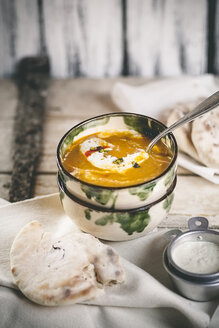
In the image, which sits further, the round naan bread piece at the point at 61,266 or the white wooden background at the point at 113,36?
the white wooden background at the point at 113,36

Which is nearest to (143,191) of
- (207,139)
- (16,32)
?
(207,139)

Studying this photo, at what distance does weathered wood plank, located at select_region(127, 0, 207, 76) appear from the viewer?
2252 millimetres

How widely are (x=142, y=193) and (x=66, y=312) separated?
36cm

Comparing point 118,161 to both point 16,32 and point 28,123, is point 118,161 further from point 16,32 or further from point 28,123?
point 16,32

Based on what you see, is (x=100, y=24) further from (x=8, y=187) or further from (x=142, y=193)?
(x=142, y=193)

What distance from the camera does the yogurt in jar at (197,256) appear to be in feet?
3.79

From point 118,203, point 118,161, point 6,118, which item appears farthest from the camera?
point 6,118

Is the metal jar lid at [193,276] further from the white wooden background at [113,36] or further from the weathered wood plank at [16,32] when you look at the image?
the weathered wood plank at [16,32]

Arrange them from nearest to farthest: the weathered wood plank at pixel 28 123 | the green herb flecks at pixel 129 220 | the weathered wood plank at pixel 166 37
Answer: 1. the green herb flecks at pixel 129 220
2. the weathered wood plank at pixel 28 123
3. the weathered wood plank at pixel 166 37

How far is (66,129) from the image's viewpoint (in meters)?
2.02

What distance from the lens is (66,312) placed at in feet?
3.75

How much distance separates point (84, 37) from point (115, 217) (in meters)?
1.41

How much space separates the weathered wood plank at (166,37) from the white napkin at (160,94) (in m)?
0.27

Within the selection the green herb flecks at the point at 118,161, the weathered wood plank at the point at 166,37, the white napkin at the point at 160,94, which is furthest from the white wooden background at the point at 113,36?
the green herb flecks at the point at 118,161
